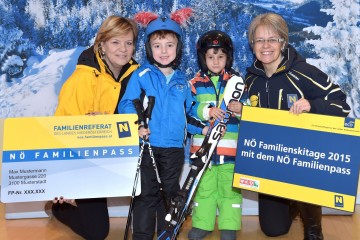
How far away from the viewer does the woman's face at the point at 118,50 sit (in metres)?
3.54

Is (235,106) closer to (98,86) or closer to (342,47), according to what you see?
(98,86)

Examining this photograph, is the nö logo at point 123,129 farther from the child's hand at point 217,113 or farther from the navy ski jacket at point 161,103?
the child's hand at point 217,113

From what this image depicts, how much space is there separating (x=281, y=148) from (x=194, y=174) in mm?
580

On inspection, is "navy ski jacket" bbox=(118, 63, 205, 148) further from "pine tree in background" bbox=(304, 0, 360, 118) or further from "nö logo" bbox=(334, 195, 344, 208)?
"pine tree in background" bbox=(304, 0, 360, 118)

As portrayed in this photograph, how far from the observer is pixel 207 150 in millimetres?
3336

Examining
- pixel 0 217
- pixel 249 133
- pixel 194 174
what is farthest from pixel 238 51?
pixel 0 217

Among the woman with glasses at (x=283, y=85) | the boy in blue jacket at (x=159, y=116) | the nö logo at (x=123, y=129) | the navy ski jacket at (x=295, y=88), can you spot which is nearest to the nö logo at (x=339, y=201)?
the woman with glasses at (x=283, y=85)

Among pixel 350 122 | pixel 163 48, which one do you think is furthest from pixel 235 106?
pixel 350 122

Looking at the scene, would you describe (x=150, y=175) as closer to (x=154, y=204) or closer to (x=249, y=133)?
(x=154, y=204)

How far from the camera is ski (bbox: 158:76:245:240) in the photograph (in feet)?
10.3

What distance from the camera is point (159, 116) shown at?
127 inches

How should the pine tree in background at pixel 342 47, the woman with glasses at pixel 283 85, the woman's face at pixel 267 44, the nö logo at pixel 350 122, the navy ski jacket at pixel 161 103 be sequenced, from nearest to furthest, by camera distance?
1. the nö logo at pixel 350 122
2. the navy ski jacket at pixel 161 103
3. the woman with glasses at pixel 283 85
4. the woman's face at pixel 267 44
5. the pine tree in background at pixel 342 47

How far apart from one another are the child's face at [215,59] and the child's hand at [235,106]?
0.26 meters

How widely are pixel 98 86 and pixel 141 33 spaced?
2.27 feet
